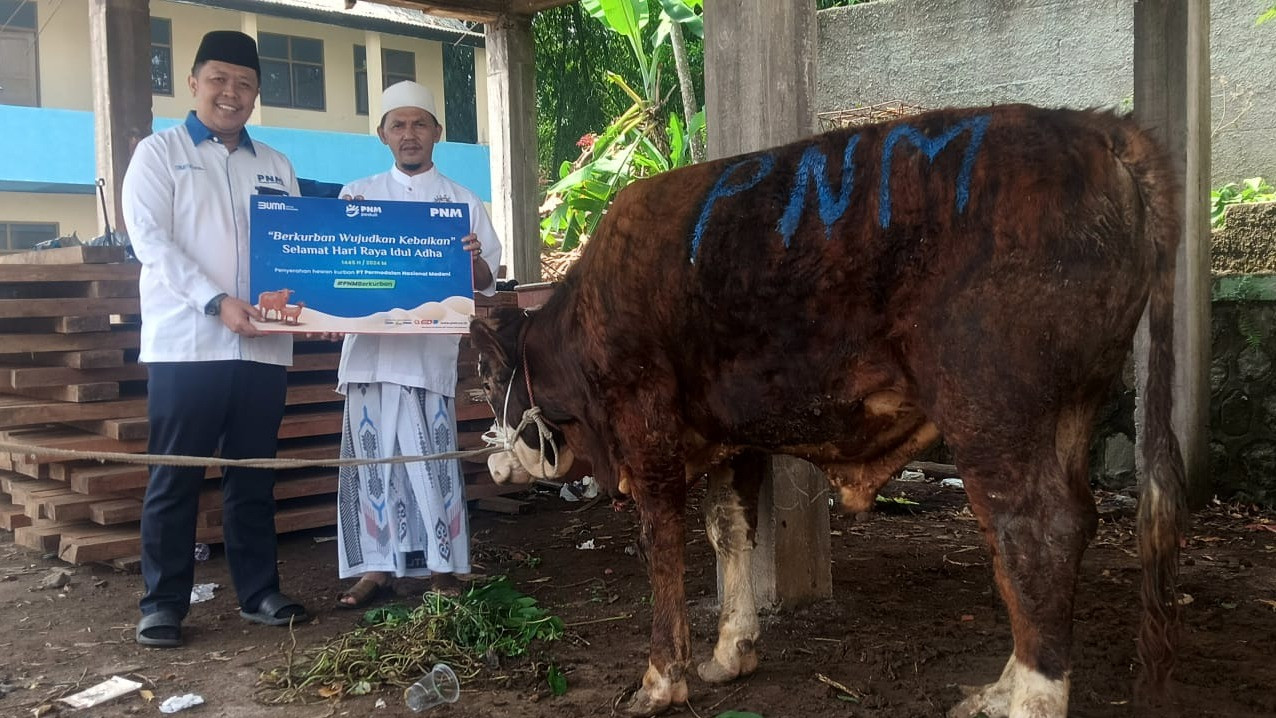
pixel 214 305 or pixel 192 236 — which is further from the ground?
pixel 192 236

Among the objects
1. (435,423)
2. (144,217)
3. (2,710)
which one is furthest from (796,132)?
(2,710)

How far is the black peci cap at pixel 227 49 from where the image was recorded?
14.6 feet

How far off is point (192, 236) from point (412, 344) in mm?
1085

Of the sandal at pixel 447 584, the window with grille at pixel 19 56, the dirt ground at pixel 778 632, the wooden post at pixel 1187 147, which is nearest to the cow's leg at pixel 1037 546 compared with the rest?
the dirt ground at pixel 778 632

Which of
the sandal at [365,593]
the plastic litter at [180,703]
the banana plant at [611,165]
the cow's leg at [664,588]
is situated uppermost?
the banana plant at [611,165]

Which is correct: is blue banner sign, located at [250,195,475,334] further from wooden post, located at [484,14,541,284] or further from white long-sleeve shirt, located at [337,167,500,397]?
wooden post, located at [484,14,541,284]

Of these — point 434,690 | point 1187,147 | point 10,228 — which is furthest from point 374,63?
point 434,690

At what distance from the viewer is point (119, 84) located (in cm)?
599

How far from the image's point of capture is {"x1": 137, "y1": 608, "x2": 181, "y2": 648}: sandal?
4.39 metres

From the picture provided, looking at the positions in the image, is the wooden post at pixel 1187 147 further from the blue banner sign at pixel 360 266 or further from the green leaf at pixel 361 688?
the green leaf at pixel 361 688

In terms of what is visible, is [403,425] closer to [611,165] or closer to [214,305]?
[214,305]

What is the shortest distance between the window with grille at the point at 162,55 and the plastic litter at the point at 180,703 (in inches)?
→ 682

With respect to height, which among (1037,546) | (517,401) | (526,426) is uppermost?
(517,401)

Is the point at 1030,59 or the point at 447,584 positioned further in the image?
the point at 1030,59
